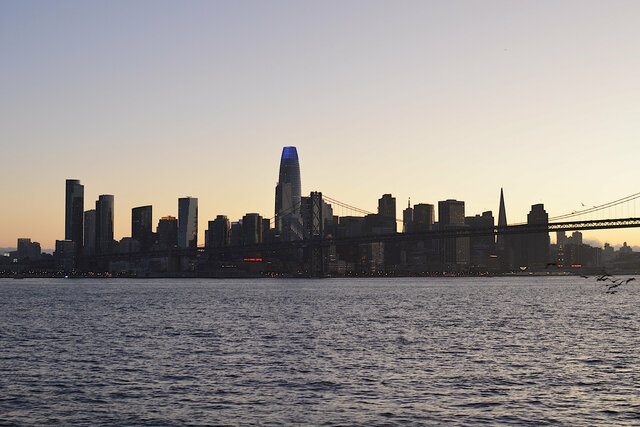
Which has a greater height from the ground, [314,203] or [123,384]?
[314,203]

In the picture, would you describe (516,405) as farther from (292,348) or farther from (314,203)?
(314,203)

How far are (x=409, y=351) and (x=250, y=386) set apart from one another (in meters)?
11.6

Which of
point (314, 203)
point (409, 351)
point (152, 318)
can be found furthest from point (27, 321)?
point (314, 203)

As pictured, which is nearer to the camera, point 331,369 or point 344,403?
point 344,403

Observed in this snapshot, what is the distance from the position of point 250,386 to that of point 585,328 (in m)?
30.0

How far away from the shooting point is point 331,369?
29766 mm

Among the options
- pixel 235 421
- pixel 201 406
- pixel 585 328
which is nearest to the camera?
pixel 235 421

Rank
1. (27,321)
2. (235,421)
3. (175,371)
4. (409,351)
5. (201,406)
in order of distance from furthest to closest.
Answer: (27,321) < (409,351) < (175,371) < (201,406) < (235,421)

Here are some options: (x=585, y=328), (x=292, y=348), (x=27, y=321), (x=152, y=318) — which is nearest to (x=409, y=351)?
(x=292, y=348)

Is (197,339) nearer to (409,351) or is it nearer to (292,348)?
(292,348)

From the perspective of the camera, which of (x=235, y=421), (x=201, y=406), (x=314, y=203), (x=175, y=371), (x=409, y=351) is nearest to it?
(x=235, y=421)

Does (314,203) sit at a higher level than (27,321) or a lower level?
higher

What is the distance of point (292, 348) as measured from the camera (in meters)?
36.9

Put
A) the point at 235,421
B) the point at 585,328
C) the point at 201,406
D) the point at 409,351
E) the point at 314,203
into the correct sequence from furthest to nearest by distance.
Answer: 1. the point at 314,203
2. the point at 585,328
3. the point at 409,351
4. the point at 201,406
5. the point at 235,421
